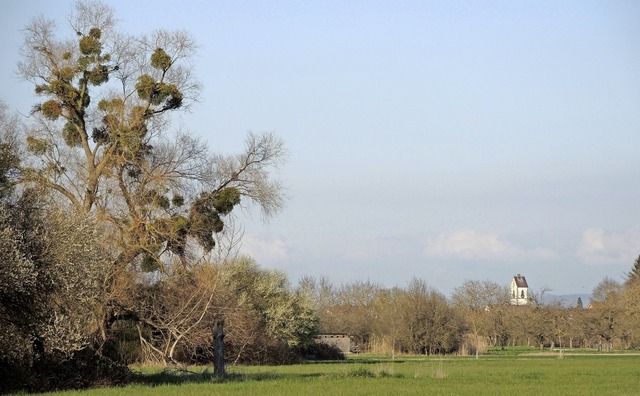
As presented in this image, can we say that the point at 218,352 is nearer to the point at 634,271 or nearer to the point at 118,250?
the point at 118,250

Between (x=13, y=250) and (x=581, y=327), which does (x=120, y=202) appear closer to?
(x=13, y=250)

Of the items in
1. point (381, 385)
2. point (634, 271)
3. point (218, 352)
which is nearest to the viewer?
point (381, 385)

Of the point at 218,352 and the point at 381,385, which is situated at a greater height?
the point at 218,352

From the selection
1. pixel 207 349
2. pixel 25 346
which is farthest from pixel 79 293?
pixel 207 349

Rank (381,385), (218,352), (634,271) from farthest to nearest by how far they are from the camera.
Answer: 1. (634,271)
2. (218,352)
3. (381,385)

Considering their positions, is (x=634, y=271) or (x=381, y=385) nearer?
(x=381, y=385)

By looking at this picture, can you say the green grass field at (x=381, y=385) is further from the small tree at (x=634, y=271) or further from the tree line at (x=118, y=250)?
the small tree at (x=634, y=271)

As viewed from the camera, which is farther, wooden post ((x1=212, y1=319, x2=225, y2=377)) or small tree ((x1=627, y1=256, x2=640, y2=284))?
small tree ((x1=627, y1=256, x2=640, y2=284))

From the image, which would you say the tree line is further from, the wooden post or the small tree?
the small tree

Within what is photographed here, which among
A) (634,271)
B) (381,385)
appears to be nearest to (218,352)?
(381,385)

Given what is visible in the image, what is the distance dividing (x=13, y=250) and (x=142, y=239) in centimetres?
1327

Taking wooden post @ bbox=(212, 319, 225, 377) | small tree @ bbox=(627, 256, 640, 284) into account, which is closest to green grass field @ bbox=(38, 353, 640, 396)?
wooden post @ bbox=(212, 319, 225, 377)

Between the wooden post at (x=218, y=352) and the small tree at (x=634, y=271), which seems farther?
the small tree at (x=634, y=271)

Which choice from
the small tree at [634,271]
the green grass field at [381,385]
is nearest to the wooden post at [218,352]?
the green grass field at [381,385]
